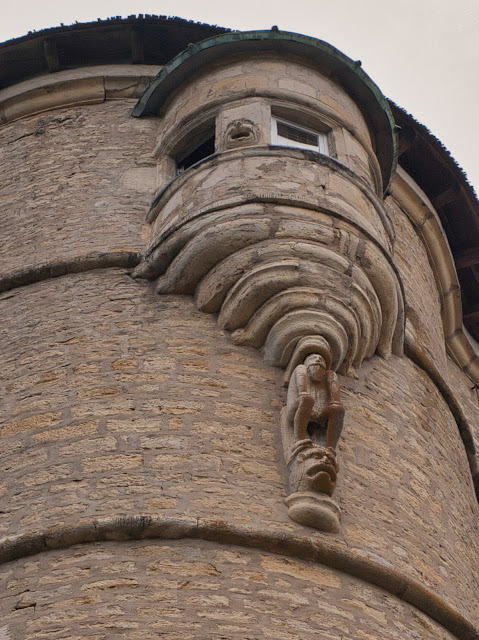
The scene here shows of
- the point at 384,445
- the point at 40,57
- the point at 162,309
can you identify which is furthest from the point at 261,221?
the point at 40,57

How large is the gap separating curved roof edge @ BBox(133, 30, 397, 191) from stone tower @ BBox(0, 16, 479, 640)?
21mm

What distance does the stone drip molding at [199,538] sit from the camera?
659 centimetres

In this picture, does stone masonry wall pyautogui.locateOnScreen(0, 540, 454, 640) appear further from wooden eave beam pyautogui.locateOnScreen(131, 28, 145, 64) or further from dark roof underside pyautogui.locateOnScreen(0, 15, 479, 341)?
dark roof underside pyautogui.locateOnScreen(0, 15, 479, 341)

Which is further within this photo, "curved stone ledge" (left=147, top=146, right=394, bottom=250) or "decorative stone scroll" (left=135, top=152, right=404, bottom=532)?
"curved stone ledge" (left=147, top=146, right=394, bottom=250)

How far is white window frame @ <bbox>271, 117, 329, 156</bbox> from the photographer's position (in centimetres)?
951

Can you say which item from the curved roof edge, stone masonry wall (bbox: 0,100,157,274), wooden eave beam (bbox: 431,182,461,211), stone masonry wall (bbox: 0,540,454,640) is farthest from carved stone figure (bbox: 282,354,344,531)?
wooden eave beam (bbox: 431,182,461,211)

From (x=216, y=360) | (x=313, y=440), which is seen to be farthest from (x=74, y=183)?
(x=313, y=440)

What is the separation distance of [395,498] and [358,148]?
334 cm

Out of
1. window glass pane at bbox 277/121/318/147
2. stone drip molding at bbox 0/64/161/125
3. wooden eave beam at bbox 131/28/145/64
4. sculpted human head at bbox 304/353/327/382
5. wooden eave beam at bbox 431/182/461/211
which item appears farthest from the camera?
wooden eave beam at bbox 431/182/461/211

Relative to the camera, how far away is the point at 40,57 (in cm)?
1155

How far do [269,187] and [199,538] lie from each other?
2849 mm

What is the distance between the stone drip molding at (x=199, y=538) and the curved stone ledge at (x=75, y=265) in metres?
2.61

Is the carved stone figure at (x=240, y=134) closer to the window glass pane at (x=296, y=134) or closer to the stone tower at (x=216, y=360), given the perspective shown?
the stone tower at (x=216, y=360)

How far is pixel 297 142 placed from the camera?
969 centimetres
